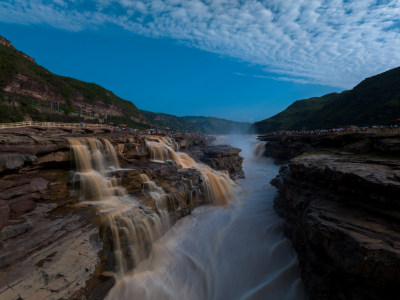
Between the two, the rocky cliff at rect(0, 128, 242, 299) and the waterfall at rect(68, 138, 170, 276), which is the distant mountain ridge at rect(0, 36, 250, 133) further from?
the rocky cliff at rect(0, 128, 242, 299)

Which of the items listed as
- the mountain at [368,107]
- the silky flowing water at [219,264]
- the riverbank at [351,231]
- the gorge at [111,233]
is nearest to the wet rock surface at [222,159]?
the gorge at [111,233]

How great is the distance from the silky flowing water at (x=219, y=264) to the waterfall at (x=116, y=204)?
2.39 ft

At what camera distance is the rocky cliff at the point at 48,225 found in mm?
5062

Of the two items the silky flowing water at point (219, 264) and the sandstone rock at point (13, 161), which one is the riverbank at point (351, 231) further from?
the sandstone rock at point (13, 161)

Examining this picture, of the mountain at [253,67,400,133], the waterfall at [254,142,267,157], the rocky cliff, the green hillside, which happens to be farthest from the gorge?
the mountain at [253,67,400,133]

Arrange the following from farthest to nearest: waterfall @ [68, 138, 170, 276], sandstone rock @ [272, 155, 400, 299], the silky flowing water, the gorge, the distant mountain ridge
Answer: the distant mountain ridge < waterfall @ [68, 138, 170, 276] < the silky flowing water < the gorge < sandstone rock @ [272, 155, 400, 299]

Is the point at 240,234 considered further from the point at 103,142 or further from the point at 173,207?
the point at 103,142

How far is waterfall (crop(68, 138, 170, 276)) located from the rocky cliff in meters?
0.29

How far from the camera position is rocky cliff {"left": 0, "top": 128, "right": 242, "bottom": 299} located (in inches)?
199

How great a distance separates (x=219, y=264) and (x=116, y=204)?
5.59m

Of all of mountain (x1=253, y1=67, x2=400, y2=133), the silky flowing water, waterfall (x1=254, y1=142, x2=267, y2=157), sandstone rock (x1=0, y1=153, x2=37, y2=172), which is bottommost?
the silky flowing water

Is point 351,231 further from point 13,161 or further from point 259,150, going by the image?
point 259,150

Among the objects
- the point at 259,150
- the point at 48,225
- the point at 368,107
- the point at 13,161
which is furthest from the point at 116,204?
the point at 368,107

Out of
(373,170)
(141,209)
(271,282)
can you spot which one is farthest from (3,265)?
(373,170)
